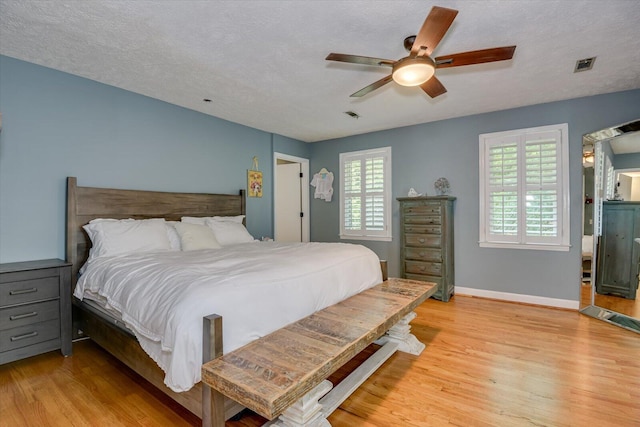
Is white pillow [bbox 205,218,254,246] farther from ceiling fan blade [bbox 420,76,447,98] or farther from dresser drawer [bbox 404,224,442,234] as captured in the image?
ceiling fan blade [bbox 420,76,447,98]

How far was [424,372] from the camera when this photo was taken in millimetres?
2289

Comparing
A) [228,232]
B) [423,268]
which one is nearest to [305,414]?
[228,232]

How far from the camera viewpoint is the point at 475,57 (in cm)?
207

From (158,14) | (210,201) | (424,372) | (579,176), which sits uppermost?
(158,14)

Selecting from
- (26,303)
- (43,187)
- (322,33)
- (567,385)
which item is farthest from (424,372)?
(43,187)

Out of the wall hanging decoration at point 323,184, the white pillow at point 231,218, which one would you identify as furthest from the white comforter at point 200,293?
the wall hanging decoration at point 323,184

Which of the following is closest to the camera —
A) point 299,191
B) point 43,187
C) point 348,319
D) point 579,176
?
point 348,319

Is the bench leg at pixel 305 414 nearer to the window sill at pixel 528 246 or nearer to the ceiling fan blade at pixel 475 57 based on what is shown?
the ceiling fan blade at pixel 475 57

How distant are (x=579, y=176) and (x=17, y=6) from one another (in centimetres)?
539

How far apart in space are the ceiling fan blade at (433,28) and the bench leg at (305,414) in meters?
2.12

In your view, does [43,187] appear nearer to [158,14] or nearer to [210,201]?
[210,201]

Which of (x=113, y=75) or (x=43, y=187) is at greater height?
(x=113, y=75)

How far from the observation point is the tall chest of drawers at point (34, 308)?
2.28m

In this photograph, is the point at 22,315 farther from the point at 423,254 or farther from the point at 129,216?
the point at 423,254
